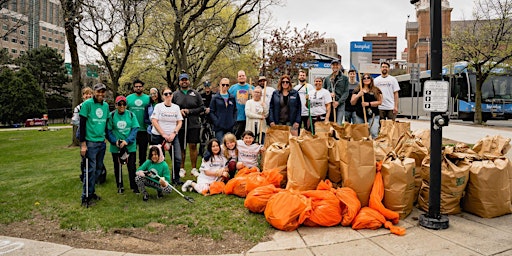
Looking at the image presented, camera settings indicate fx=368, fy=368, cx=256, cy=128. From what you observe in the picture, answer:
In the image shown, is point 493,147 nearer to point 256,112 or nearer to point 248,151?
point 248,151

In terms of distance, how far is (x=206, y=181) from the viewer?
5.98 m

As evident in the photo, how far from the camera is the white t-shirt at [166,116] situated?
6273 millimetres

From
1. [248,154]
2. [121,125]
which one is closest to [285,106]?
[248,154]

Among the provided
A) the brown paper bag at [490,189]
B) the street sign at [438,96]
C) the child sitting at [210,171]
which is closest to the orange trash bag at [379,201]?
the street sign at [438,96]

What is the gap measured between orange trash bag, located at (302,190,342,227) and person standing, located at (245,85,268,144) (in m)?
2.82

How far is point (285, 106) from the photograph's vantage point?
7.00 metres

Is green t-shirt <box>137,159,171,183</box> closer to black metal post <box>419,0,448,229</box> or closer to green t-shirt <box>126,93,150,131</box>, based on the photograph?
green t-shirt <box>126,93,150,131</box>

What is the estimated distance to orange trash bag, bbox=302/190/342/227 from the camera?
14.0ft

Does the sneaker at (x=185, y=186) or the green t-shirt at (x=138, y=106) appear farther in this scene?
the green t-shirt at (x=138, y=106)

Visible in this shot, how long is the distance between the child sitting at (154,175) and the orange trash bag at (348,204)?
8.33 ft

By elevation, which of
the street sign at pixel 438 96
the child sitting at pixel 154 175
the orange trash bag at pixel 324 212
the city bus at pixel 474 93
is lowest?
the orange trash bag at pixel 324 212

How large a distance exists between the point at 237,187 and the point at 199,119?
6.74 ft

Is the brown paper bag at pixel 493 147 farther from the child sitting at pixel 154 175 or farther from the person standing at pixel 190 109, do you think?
the person standing at pixel 190 109

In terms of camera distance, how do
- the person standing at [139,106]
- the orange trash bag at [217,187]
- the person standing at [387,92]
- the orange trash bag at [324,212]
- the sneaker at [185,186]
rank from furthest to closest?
the person standing at [387,92]
the person standing at [139,106]
the sneaker at [185,186]
the orange trash bag at [217,187]
the orange trash bag at [324,212]
